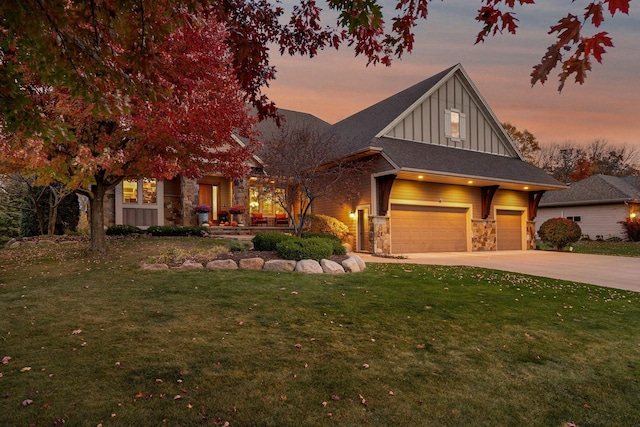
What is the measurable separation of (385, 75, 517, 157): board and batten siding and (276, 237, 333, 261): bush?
8.44m

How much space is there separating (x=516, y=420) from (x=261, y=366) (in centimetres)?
216

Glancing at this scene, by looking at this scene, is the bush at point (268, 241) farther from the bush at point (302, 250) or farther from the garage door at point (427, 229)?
the garage door at point (427, 229)

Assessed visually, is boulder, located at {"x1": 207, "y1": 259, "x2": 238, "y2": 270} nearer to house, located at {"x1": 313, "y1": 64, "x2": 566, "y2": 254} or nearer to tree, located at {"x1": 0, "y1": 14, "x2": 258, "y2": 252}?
tree, located at {"x1": 0, "y1": 14, "x2": 258, "y2": 252}

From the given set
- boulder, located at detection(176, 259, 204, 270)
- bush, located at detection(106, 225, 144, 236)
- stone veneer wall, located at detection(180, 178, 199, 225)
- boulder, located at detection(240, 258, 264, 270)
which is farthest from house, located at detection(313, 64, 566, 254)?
bush, located at detection(106, 225, 144, 236)

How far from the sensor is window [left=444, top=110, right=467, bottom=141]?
18.1m

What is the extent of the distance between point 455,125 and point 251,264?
13.6 metres

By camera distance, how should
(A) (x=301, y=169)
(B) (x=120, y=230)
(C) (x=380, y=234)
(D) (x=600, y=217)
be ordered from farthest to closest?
(D) (x=600, y=217), (C) (x=380, y=234), (B) (x=120, y=230), (A) (x=301, y=169)

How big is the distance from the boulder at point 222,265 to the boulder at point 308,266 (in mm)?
1427

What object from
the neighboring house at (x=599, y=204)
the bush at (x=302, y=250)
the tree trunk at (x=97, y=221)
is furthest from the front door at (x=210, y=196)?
the neighboring house at (x=599, y=204)

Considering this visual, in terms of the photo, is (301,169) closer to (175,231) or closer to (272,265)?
(175,231)

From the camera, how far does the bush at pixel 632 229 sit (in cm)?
2400

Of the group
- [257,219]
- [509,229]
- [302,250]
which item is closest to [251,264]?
[302,250]

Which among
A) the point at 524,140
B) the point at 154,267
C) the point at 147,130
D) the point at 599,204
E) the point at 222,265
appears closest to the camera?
the point at 154,267

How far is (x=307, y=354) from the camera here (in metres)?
3.98
